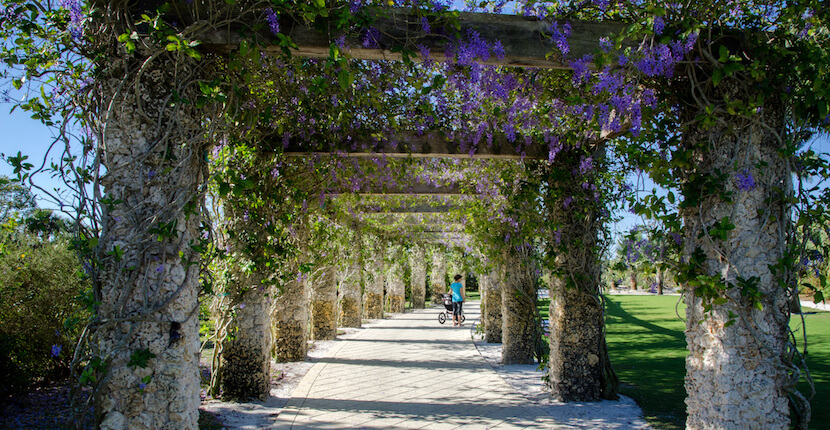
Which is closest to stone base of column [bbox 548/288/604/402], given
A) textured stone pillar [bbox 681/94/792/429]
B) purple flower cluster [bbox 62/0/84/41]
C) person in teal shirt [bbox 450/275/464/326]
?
textured stone pillar [bbox 681/94/792/429]

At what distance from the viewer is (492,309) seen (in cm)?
958

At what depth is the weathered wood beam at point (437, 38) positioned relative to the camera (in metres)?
2.61

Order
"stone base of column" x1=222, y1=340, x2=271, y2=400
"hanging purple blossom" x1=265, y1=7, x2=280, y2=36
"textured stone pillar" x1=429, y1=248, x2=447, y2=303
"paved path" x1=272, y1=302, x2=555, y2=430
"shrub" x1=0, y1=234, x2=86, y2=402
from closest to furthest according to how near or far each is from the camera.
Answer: "hanging purple blossom" x1=265, y1=7, x2=280, y2=36, "paved path" x1=272, y1=302, x2=555, y2=430, "shrub" x1=0, y1=234, x2=86, y2=402, "stone base of column" x1=222, y1=340, x2=271, y2=400, "textured stone pillar" x1=429, y1=248, x2=447, y2=303

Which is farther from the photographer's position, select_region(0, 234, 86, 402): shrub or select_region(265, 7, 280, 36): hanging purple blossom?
select_region(0, 234, 86, 402): shrub

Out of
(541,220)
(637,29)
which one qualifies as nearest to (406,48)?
(637,29)

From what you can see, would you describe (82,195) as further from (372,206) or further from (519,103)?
(372,206)

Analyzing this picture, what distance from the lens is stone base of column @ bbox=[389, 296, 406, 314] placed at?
18.6 metres

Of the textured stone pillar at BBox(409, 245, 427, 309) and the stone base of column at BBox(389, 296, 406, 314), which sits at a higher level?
the textured stone pillar at BBox(409, 245, 427, 309)

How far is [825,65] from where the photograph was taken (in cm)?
242

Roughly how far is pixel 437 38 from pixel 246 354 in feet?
12.9

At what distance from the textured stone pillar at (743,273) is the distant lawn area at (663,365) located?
0.26m

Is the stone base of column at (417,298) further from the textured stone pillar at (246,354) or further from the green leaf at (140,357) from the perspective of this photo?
the green leaf at (140,357)

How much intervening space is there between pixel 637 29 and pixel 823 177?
4.40ft

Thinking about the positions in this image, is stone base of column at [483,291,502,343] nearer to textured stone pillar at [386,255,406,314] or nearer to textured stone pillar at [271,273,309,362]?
textured stone pillar at [271,273,309,362]
